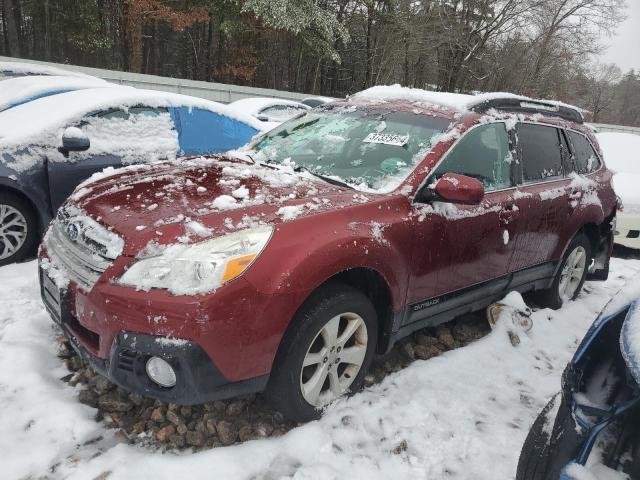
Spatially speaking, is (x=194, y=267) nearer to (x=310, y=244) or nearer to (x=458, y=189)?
(x=310, y=244)

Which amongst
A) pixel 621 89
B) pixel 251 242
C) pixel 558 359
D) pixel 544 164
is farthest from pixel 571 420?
pixel 621 89

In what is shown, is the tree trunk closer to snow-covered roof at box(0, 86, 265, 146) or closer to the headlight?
snow-covered roof at box(0, 86, 265, 146)

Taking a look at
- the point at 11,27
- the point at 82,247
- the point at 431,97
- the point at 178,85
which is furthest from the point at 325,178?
the point at 11,27

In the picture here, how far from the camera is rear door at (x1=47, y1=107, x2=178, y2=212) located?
4180 mm

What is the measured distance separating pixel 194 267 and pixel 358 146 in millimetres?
1512

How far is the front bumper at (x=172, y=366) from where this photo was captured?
6.56ft

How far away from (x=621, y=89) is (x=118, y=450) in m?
52.2

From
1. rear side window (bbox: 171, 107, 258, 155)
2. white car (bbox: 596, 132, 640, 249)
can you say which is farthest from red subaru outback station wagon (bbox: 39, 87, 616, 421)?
white car (bbox: 596, 132, 640, 249)

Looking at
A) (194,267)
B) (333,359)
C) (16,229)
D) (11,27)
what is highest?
(11,27)

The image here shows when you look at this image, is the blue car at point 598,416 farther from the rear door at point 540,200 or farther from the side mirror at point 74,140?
the side mirror at point 74,140

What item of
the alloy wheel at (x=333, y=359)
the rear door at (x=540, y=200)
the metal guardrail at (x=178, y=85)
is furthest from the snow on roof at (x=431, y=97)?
the metal guardrail at (x=178, y=85)

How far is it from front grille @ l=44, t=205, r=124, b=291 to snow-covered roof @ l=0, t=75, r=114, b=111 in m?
4.04

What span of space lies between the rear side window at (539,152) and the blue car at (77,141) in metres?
3.16

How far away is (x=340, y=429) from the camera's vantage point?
2.45 m
